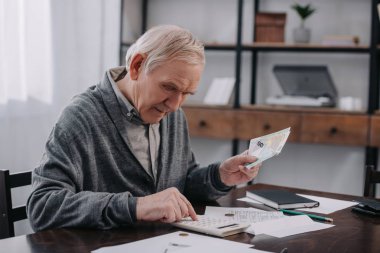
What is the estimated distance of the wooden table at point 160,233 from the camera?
120 cm

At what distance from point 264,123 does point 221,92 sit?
425mm

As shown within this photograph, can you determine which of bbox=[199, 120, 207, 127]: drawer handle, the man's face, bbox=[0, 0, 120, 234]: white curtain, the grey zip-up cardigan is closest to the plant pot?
bbox=[199, 120, 207, 127]: drawer handle

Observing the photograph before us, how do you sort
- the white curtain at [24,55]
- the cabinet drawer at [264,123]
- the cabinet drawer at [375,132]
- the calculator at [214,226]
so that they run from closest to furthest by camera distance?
1. the calculator at [214,226]
2. the white curtain at [24,55]
3. the cabinet drawer at [375,132]
4. the cabinet drawer at [264,123]

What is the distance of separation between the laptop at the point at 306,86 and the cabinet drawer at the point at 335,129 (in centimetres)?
12

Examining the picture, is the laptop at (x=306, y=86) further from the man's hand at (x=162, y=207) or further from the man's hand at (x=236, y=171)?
the man's hand at (x=162, y=207)

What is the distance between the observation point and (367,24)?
12.9 ft

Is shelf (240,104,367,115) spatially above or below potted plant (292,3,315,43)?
below

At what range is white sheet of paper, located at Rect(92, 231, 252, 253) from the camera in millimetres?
1177

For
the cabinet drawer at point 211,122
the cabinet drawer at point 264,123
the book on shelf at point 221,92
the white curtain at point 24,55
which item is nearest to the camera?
the white curtain at point 24,55

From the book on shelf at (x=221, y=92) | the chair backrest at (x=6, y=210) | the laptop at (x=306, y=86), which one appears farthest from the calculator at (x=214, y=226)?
the book on shelf at (x=221, y=92)

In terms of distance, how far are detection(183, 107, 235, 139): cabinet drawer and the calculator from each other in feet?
7.57

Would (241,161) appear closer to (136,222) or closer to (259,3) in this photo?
(136,222)

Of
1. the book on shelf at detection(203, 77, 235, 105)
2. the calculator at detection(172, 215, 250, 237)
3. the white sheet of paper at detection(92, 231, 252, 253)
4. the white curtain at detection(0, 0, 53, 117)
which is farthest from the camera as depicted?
the book on shelf at detection(203, 77, 235, 105)

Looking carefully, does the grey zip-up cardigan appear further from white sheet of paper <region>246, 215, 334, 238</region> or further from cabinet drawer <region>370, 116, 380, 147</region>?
cabinet drawer <region>370, 116, 380, 147</region>
